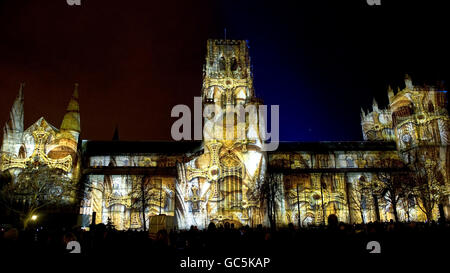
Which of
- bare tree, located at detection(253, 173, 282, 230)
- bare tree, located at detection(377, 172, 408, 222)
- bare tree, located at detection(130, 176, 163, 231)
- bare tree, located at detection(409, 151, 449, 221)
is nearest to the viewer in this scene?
bare tree, located at detection(253, 173, 282, 230)

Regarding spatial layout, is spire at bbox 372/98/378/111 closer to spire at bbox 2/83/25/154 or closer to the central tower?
the central tower

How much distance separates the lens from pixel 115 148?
2499 inches

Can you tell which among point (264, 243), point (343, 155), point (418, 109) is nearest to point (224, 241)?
point (264, 243)

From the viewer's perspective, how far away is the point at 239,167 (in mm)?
54969

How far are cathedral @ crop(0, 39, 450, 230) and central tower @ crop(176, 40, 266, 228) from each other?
0.54 feet

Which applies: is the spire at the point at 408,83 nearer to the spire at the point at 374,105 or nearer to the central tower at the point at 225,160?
the spire at the point at 374,105

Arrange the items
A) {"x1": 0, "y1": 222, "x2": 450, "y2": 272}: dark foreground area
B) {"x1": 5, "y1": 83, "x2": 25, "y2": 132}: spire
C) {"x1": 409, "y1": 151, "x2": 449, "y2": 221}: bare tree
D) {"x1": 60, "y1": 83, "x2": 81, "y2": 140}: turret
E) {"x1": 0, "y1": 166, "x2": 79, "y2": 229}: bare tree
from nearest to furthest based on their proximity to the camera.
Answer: {"x1": 0, "y1": 222, "x2": 450, "y2": 272}: dark foreground area, {"x1": 0, "y1": 166, "x2": 79, "y2": 229}: bare tree, {"x1": 409, "y1": 151, "x2": 449, "y2": 221}: bare tree, {"x1": 5, "y1": 83, "x2": 25, "y2": 132}: spire, {"x1": 60, "y1": 83, "x2": 81, "y2": 140}: turret

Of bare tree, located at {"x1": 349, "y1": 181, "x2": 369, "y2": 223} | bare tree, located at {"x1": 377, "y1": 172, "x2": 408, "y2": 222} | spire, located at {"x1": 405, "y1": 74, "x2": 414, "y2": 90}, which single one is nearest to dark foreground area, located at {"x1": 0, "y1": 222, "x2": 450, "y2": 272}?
bare tree, located at {"x1": 377, "y1": 172, "x2": 408, "y2": 222}

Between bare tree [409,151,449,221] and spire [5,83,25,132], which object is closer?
bare tree [409,151,449,221]

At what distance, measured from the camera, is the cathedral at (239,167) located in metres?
52.5

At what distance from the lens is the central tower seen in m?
52.4

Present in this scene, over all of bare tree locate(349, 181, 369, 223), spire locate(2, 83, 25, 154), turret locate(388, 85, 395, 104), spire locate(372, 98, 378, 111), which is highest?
spire locate(372, 98, 378, 111)

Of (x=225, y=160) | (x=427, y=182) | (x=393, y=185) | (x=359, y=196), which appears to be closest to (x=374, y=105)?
(x=427, y=182)

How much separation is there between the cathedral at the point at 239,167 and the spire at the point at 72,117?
0.56 ft
